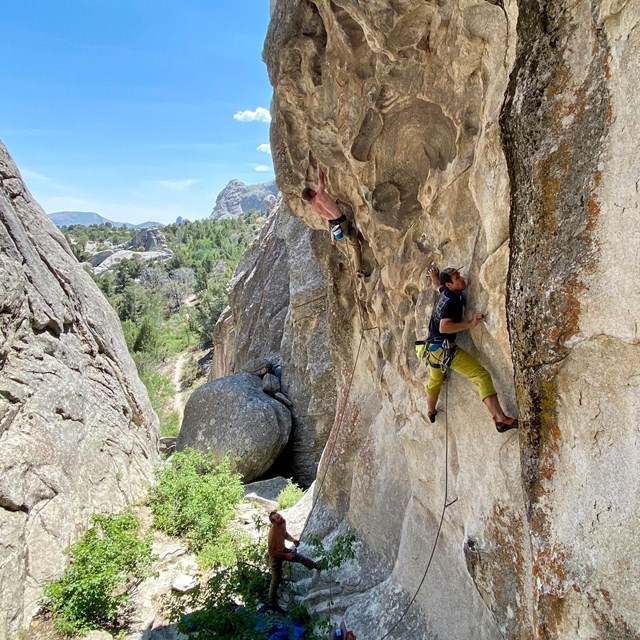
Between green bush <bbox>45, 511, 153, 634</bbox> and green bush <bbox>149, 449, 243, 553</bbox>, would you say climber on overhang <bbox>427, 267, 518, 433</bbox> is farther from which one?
green bush <bbox>149, 449, 243, 553</bbox>

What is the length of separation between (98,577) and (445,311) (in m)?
5.81

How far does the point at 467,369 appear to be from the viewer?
3.78 m

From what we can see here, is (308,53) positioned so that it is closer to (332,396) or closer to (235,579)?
(235,579)

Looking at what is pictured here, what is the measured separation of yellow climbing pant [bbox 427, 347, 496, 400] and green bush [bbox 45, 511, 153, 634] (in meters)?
5.33

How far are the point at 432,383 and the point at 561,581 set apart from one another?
1.86 m

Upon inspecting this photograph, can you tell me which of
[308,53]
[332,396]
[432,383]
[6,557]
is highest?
[308,53]

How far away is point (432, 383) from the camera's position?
4273 millimetres

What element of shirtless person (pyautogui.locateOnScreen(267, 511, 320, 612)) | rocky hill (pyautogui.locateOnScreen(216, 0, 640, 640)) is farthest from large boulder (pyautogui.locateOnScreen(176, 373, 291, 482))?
shirtless person (pyautogui.locateOnScreen(267, 511, 320, 612))

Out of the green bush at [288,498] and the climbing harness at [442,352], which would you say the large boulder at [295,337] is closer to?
the green bush at [288,498]

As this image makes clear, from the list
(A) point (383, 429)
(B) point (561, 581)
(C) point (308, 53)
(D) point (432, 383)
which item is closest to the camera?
(B) point (561, 581)

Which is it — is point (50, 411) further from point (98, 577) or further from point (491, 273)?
point (491, 273)

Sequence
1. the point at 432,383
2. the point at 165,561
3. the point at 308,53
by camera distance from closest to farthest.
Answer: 1. the point at 432,383
2. the point at 308,53
3. the point at 165,561

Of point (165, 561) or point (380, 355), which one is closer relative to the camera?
point (380, 355)

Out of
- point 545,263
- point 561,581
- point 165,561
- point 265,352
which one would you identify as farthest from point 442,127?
point 265,352
